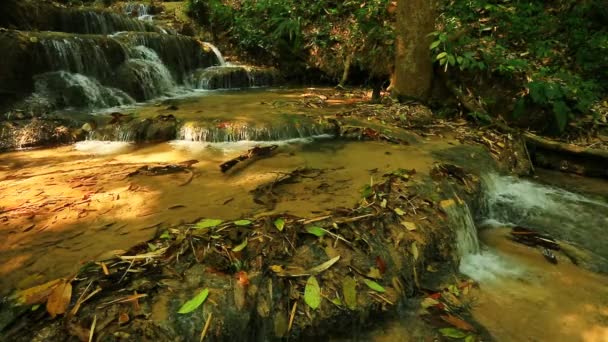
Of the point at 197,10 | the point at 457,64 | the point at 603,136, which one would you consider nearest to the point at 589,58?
the point at 603,136

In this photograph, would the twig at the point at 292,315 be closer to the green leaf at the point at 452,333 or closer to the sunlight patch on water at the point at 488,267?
the green leaf at the point at 452,333

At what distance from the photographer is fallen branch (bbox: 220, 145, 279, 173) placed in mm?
3799

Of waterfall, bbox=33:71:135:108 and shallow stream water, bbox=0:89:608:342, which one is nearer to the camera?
shallow stream water, bbox=0:89:608:342

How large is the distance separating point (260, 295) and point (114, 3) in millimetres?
17387

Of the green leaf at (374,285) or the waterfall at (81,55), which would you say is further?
the waterfall at (81,55)

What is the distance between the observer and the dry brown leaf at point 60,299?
1769mm

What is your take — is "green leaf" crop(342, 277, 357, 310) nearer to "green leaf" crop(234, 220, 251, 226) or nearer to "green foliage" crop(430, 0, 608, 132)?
"green leaf" crop(234, 220, 251, 226)

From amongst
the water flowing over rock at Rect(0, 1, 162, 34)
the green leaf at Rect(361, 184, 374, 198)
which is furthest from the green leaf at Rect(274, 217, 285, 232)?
the water flowing over rock at Rect(0, 1, 162, 34)

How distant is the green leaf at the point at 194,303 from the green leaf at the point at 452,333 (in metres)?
1.39

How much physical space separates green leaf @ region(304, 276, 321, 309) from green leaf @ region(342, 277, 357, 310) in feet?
0.54

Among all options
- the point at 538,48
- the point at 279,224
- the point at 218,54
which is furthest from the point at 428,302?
the point at 218,54

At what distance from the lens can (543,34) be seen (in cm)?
683

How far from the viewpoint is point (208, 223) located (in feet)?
8.01

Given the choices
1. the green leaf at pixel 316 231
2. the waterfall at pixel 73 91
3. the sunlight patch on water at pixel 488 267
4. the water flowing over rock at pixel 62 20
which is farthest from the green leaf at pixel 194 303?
the water flowing over rock at pixel 62 20
